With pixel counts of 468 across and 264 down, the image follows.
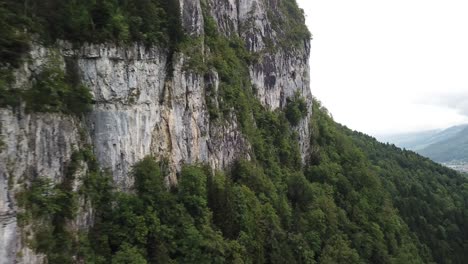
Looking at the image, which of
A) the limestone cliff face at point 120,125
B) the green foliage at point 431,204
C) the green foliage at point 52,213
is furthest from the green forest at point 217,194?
the limestone cliff face at point 120,125

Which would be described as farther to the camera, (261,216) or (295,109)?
(295,109)

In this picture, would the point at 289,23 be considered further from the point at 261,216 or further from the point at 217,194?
the point at 217,194

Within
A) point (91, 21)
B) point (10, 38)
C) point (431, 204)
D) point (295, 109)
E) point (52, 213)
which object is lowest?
point (431, 204)

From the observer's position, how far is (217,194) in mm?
39688

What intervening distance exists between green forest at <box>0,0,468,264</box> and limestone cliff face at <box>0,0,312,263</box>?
80 centimetres

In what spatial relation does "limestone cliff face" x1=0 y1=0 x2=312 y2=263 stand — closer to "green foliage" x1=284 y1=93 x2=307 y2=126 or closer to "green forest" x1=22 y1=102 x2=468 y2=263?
"green forest" x1=22 y1=102 x2=468 y2=263

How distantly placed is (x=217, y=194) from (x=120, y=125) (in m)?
13.2

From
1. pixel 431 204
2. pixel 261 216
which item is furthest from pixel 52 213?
pixel 431 204

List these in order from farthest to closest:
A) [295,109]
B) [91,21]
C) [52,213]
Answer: [295,109] < [91,21] < [52,213]

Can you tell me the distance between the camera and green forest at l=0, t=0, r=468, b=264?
25000 millimetres

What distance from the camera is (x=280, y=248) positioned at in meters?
42.9

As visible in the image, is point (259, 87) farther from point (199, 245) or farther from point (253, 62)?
point (199, 245)

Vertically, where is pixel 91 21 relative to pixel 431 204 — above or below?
above

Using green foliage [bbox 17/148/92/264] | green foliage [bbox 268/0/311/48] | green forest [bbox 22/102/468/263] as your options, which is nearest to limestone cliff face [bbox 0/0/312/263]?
green foliage [bbox 17/148/92/264]
